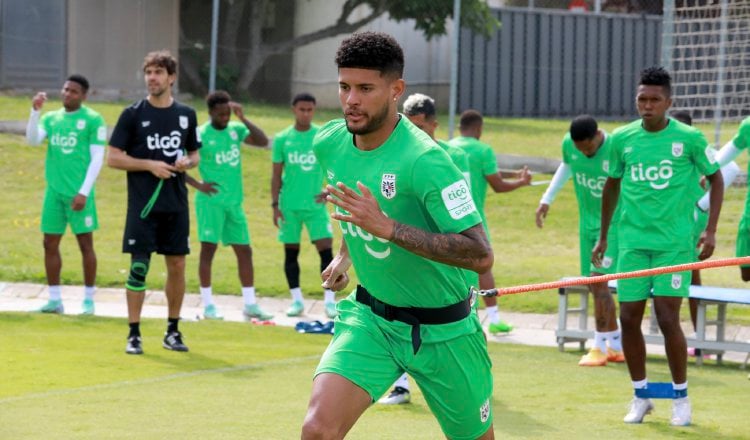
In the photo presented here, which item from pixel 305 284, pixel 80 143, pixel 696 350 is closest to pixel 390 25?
pixel 305 284

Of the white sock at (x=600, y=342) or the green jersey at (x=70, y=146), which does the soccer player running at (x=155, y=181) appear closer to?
the green jersey at (x=70, y=146)

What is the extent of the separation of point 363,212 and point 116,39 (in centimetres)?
1913

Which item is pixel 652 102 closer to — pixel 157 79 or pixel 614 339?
pixel 614 339

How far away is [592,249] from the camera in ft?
40.5

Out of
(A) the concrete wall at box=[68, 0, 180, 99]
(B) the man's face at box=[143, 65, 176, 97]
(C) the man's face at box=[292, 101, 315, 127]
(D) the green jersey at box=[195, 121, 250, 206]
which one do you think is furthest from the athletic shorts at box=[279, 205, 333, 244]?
(A) the concrete wall at box=[68, 0, 180, 99]

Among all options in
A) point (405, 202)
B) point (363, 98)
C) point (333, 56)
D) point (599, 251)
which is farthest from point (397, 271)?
point (333, 56)

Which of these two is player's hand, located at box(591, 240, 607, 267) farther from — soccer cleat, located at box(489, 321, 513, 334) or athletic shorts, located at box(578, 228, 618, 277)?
soccer cleat, located at box(489, 321, 513, 334)

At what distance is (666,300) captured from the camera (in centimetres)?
893

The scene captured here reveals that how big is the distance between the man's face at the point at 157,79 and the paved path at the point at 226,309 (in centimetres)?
331

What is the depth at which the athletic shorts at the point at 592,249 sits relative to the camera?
11898mm

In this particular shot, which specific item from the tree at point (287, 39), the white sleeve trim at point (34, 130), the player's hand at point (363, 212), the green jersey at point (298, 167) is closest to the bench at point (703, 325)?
the green jersey at point (298, 167)

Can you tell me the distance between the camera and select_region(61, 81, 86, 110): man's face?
1377 cm

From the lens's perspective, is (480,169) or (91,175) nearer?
(480,169)

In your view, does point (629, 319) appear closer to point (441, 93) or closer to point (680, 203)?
point (680, 203)
